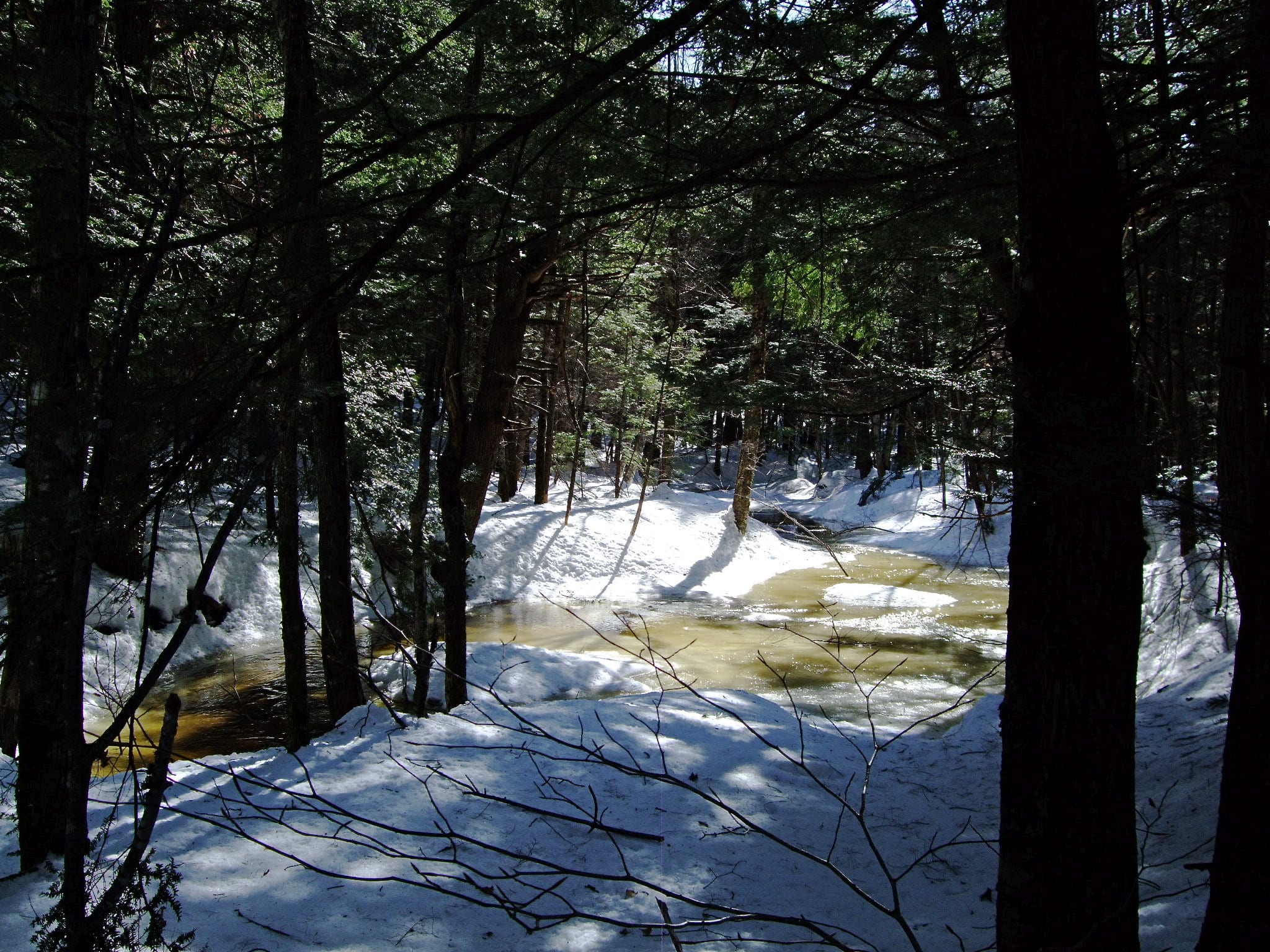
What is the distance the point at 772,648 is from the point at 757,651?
2031mm

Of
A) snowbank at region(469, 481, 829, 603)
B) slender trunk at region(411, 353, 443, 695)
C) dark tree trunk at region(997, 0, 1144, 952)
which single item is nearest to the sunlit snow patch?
snowbank at region(469, 481, 829, 603)

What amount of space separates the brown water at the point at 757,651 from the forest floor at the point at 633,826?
102 centimetres

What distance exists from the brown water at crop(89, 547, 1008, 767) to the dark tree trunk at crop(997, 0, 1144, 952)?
3.70 metres

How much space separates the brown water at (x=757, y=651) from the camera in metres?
8.98

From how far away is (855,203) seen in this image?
16.5 ft

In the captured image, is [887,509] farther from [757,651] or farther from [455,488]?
[455,488]

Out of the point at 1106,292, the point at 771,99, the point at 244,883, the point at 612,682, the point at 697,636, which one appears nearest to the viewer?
the point at 1106,292

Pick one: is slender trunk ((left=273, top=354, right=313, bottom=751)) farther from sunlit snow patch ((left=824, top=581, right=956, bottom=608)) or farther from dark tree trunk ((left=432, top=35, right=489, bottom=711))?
sunlit snow patch ((left=824, top=581, right=956, bottom=608))

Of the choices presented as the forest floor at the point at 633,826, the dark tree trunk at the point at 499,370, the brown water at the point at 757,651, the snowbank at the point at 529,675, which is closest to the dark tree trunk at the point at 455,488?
the forest floor at the point at 633,826

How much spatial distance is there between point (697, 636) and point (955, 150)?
30.7 ft

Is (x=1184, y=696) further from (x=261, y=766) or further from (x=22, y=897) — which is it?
(x=22, y=897)

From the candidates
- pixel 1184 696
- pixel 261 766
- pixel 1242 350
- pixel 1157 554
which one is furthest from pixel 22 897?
pixel 1157 554

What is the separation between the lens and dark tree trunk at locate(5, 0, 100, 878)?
7.15ft

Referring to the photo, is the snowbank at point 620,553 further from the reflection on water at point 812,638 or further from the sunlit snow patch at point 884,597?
the sunlit snow patch at point 884,597
